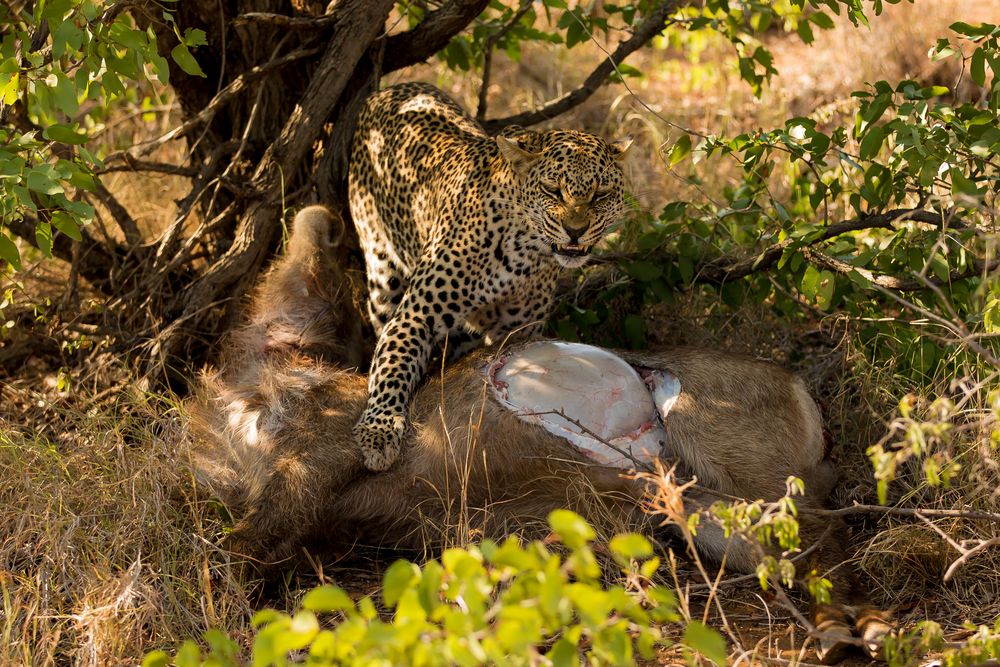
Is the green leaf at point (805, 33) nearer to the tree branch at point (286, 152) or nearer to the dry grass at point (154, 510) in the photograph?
the dry grass at point (154, 510)

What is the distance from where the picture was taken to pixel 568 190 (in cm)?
477

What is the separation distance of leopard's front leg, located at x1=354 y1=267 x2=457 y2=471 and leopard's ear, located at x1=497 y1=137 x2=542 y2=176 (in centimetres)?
60

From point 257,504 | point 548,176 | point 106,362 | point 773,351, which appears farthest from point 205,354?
point 773,351

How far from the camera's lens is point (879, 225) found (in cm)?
498

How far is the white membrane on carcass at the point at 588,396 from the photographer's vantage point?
4516 millimetres

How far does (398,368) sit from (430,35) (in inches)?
83.1

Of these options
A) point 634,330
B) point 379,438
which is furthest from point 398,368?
point 634,330

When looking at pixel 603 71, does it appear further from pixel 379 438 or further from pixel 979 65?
pixel 379 438

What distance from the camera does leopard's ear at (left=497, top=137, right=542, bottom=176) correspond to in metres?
4.93

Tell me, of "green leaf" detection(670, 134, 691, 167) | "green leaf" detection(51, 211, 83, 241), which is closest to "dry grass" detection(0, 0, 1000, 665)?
"green leaf" detection(670, 134, 691, 167)

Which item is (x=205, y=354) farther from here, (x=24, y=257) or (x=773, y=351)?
(x=773, y=351)

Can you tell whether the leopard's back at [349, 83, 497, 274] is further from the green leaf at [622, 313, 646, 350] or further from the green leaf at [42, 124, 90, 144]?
the green leaf at [42, 124, 90, 144]

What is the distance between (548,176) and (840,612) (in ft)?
6.88

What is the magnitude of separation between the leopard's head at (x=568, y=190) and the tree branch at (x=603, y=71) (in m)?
1.02
